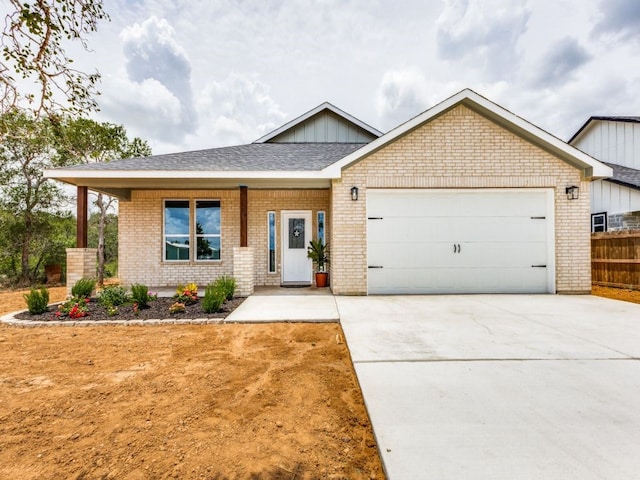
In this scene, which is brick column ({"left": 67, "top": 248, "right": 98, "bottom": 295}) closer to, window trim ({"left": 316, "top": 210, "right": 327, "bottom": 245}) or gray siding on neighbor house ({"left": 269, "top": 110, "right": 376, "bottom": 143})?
window trim ({"left": 316, "top": 210, "right": 327, "bottom": 245})

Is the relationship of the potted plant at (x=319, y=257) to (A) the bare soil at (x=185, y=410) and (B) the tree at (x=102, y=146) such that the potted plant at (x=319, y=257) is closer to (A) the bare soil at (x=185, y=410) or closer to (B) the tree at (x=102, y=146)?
(A) the bare soil at (x=185, y=410)

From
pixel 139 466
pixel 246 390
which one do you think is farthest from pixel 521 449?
pixel 139 466

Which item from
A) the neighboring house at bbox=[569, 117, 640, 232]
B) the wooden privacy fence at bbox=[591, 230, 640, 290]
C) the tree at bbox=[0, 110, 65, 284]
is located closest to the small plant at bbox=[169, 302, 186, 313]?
the tree at bbox=[0, 110, 65, 284]

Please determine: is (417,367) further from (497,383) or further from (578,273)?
(578,273)

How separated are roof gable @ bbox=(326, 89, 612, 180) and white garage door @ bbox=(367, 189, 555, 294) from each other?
36.3 inches

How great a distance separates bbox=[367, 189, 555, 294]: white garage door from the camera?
24.4ft

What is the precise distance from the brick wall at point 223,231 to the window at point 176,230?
0.17m

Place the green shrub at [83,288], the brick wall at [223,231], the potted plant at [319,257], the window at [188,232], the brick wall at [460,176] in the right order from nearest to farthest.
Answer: the green shrub at [83,288] < the brick wall at [460,176] < the potted plant at [319,257] < the brick wall at [223,231] < the window at [188,232]

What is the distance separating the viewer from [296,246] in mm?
9602

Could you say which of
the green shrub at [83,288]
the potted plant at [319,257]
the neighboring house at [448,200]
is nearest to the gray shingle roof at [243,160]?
the neighboring house at [448,200]

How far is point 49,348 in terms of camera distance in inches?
165

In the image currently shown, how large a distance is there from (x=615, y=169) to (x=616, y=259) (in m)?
6.06

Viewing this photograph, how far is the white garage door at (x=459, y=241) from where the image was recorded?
7434mm

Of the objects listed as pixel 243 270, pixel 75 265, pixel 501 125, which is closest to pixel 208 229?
pixel 243 270
